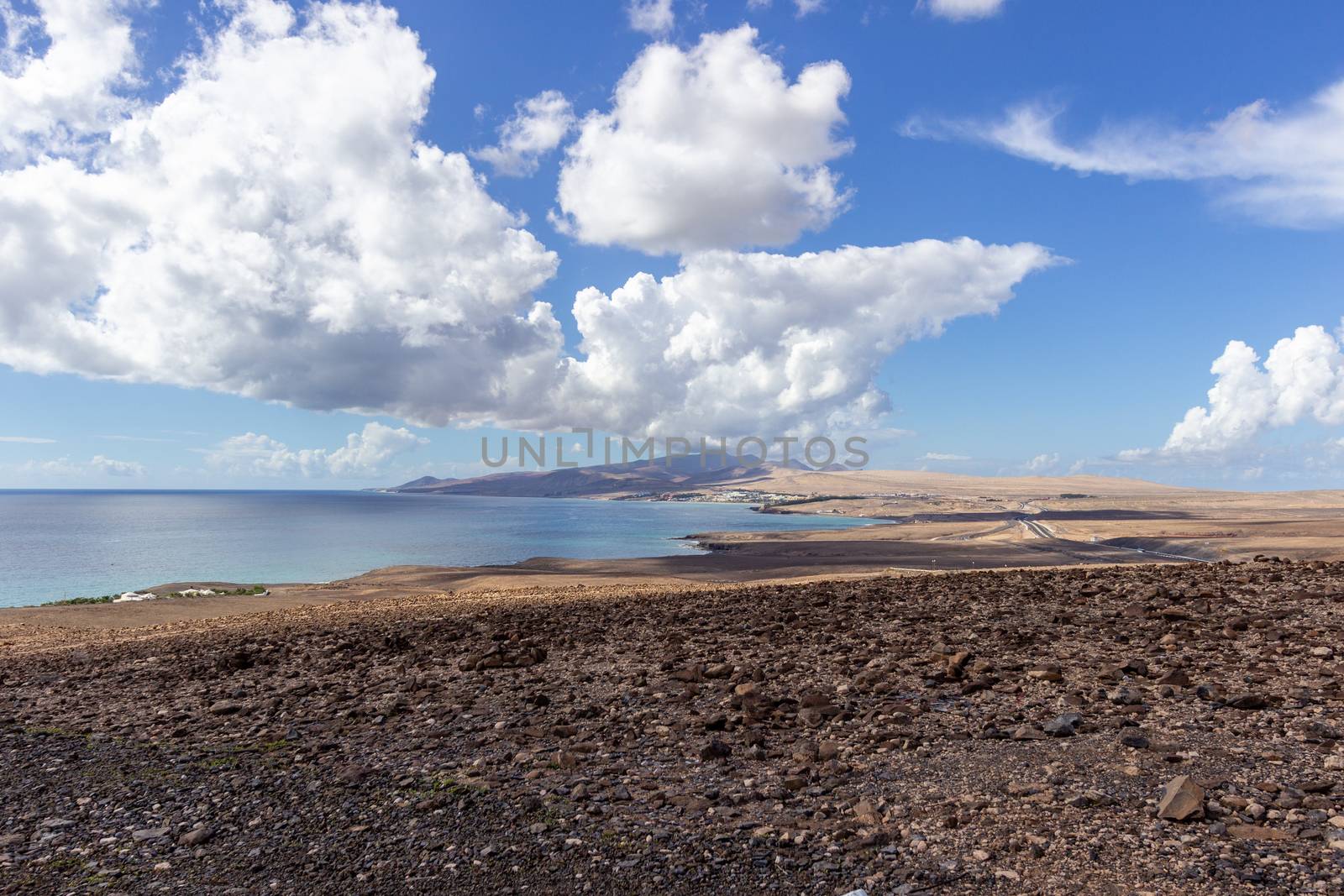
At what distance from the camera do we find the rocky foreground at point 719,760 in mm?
5656

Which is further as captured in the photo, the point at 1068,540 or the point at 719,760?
the point at 1068,540

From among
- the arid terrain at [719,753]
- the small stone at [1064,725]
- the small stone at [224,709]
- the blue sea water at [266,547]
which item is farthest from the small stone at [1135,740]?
the blue sea water at [266,547]

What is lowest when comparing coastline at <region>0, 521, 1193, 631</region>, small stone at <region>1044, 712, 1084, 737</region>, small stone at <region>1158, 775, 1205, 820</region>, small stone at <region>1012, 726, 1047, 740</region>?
A: coastline at <region>0, 521, 1193, 631</region>

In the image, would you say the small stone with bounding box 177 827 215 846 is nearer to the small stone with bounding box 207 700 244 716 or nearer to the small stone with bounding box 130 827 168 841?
the small stone with bounding box 130 827 168 841

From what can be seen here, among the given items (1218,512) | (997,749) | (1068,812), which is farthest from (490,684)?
(1218,512)

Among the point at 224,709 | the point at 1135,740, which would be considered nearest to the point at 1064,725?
the point at 1135,740

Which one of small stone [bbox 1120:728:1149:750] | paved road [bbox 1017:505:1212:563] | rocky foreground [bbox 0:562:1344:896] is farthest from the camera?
paved road [bbox 1017:505:1212:563]

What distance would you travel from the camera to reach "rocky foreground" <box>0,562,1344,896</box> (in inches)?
223

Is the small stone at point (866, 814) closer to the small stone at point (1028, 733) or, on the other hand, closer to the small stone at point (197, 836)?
the small stone at point (1028, 733)

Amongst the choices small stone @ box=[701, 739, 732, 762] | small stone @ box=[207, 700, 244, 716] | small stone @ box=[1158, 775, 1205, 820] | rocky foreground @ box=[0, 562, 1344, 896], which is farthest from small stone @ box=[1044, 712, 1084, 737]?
small stone @ box=[207, 700, 244, 716]

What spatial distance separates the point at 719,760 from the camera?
7.86 metres

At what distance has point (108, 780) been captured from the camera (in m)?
8.01

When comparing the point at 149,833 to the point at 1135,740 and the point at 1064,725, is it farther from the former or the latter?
the point at 1135,740

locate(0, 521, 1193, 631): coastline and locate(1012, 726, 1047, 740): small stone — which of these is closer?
locate(1012, 726, 1047, 740): small stone
